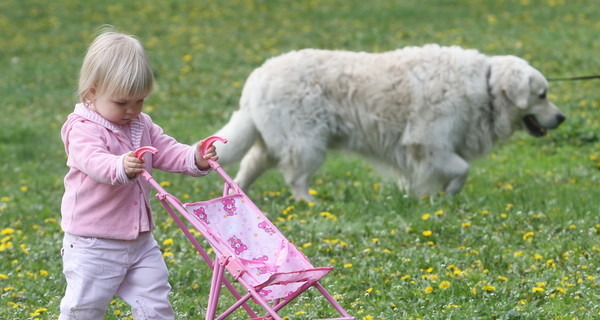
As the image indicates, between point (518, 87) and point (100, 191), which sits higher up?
point (100, 191)

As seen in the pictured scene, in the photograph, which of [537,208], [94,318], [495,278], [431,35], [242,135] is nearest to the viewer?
[94,318]

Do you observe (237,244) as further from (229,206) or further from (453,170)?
(453,170)

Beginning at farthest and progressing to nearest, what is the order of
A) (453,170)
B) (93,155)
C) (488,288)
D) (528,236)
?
(453,170)
(528,236)
(488,288)
(93,155)

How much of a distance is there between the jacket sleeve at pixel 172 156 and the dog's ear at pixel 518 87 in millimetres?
5138

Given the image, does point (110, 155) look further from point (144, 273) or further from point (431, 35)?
point (431, 35)

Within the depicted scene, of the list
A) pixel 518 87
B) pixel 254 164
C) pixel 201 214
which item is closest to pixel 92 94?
pixel 201 214

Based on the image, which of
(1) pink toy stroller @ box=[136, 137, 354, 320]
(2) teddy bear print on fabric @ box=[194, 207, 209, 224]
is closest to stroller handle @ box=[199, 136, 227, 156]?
(1) pink toy stroller @ box=[136, 137, 354, 320]

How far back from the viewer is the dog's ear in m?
8.95

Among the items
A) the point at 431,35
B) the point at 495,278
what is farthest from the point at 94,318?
the point at 431,35

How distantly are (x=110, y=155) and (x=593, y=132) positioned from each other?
8589mm

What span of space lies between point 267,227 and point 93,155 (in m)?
0.95

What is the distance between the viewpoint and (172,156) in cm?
454

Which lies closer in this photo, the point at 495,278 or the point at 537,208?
the point at 495,278

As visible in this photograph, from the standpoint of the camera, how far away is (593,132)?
11.4 meters
